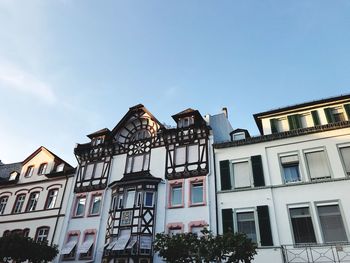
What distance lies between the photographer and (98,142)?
1158 inches

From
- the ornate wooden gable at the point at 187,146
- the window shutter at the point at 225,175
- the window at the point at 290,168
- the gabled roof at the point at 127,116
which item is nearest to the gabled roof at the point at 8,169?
the gabled roof at the point at 127,116

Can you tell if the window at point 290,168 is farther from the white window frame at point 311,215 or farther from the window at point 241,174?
the window at point 241,174

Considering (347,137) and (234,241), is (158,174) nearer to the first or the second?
(234,241)

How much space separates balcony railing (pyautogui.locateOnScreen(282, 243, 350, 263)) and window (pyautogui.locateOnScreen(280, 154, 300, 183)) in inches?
173

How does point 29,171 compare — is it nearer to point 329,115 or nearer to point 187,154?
point 187,154

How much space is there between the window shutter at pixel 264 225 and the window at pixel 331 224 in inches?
119

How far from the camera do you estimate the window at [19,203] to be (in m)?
29.2

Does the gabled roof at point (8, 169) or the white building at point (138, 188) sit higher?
the gabled roof at point (8, 169)

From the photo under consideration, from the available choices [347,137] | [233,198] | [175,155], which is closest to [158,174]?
[175,155]

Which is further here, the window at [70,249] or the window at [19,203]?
the window at [19,203]

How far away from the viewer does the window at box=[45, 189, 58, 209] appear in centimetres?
2783

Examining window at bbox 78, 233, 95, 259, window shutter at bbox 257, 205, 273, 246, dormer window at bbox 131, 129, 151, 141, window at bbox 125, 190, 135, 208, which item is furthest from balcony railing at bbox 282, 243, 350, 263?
dormer window at bbox 131, 129, 151, 141

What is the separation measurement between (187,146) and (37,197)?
50.4ft

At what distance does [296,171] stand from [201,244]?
30.2ft
